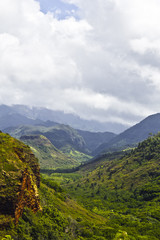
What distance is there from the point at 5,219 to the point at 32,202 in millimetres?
15545

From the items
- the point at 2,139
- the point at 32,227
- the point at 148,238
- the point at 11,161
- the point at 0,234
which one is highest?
the point at 2,139

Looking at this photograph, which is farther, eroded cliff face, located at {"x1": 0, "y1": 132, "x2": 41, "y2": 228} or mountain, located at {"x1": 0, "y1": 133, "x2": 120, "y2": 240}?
eroded cliff face, located at {"x1": 0, "y1": 132, "x2": 41, "y2": 228}

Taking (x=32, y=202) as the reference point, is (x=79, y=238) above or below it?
below

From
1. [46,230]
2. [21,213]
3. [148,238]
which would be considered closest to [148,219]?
[148,238]

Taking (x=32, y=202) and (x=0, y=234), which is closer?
(x=0, y=234)

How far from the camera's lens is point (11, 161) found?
57.3 meters

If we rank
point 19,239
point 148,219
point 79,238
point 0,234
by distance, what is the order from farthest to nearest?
point 148,219 → point 79,238 → point 19,239 → point 0,234

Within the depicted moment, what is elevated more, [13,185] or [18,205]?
[13,185]

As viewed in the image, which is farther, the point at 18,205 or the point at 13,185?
the point at 18,205

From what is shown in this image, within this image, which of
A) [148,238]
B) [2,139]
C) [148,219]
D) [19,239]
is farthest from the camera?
[148,219]

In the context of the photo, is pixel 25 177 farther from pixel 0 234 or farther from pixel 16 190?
pixel 0 234

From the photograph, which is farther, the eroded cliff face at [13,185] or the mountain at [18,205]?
the eroded cliff face at [13,185]

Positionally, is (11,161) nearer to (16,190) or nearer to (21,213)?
(16,190)

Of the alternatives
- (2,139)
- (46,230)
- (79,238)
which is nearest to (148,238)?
(79,238)
